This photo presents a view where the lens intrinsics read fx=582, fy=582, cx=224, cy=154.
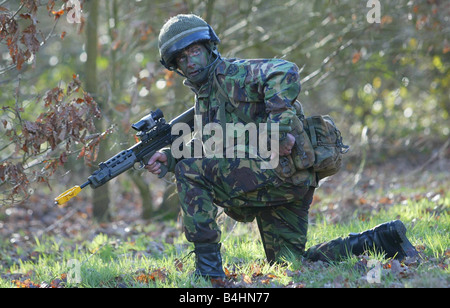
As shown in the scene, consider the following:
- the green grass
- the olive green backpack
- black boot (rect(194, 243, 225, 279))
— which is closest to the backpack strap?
the olive green backpack

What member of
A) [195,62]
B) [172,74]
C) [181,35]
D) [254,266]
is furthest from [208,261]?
[172,74]

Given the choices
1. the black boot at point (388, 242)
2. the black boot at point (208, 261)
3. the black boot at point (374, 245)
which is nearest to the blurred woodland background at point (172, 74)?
the black boot at point (208, 261)

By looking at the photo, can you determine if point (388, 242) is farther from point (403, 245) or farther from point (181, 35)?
point (181, 35)

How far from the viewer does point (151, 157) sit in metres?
4.46

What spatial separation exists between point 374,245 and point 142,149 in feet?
6.20

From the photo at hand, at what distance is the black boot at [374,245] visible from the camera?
13.9 ft

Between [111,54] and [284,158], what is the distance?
192 inches

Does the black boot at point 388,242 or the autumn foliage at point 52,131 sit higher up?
the autumn foliage at point 52,131

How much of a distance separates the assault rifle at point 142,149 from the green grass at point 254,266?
73 centimetres

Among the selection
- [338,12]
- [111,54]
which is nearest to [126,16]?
[111,54]

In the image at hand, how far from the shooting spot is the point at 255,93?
4199mm

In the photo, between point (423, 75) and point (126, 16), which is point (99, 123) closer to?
point (126, 16)

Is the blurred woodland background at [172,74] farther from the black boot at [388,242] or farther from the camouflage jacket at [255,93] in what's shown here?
the black boot at [388,242]

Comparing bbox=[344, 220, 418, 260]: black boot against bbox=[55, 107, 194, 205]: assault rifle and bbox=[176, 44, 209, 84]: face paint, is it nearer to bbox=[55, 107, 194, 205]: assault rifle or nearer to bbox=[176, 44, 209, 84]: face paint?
bbox=[55, 107, 194, 205]: assault rifle
